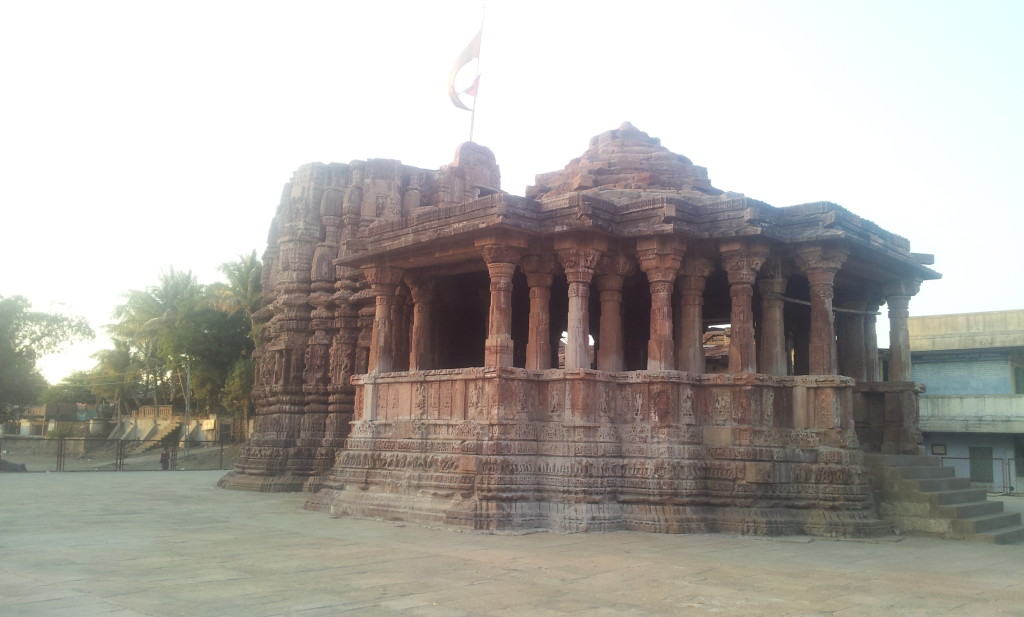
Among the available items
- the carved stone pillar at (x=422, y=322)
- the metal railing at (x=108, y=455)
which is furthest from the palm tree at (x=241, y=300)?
the carved stone pillar at (x=422, y=322)

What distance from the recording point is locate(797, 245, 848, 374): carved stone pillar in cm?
1291

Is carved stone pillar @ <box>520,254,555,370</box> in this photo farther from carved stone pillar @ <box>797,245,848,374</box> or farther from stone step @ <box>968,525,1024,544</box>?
stone step @ <box>968,525,1024,544</box>

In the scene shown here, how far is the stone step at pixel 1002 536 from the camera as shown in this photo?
454 inches

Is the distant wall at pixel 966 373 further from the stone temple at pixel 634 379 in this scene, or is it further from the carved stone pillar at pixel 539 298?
the carved stone pillar at pixel 539 298

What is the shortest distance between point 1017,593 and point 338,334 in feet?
49.2

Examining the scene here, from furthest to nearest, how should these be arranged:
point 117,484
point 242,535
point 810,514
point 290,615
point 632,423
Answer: point 117,484
point 632,423
point 810,514
point 242,535
point 290,615

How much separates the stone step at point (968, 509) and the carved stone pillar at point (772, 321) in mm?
2938

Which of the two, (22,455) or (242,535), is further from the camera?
(22,455)

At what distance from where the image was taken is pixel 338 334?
19703 mm

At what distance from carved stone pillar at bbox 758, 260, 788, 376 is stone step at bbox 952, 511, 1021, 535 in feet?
10.5

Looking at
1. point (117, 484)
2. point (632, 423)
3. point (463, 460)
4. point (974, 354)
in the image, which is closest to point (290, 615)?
point (463, 460)

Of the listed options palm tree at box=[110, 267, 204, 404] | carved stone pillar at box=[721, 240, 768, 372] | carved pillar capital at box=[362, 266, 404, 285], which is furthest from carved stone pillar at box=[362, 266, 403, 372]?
palm tree at box=[110, 267, 204, 404]

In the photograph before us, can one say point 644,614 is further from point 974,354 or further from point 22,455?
point 22,455

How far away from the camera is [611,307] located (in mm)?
13602
